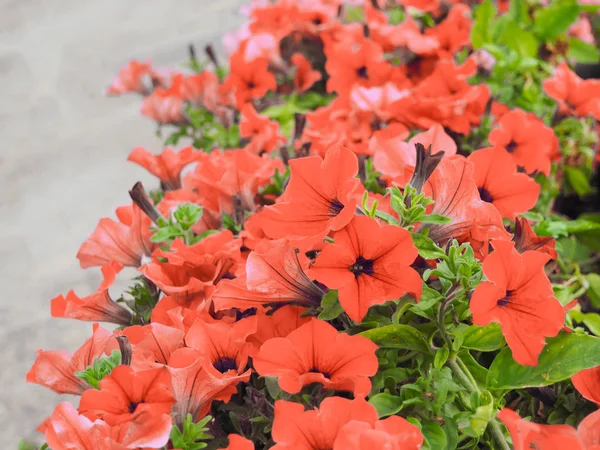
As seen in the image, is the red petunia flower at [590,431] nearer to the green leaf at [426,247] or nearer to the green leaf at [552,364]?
the green leaf at [552,364]

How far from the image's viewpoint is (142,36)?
3.00 meters

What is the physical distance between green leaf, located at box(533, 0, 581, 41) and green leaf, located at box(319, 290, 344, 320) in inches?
48.1

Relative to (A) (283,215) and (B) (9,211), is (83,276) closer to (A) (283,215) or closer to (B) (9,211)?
(B) (9,211)

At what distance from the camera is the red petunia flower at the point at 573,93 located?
120 cm

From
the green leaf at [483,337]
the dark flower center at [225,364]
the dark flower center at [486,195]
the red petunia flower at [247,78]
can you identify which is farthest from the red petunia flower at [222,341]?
the red petunia flower at [247,78]

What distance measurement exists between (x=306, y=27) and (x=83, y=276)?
3.19ft

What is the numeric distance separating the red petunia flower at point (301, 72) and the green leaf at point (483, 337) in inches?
36.3

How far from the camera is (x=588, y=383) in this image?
720mm

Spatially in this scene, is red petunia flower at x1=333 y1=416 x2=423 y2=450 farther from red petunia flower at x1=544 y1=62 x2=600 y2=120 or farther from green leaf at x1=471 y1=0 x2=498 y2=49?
green leaf at x1=471 y1=0 x2=498 y2=49

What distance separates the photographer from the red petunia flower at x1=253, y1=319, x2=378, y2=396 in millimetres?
644

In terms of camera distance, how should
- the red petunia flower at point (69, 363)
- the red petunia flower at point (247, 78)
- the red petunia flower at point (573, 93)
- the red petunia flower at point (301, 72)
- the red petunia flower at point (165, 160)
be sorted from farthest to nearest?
the red petunia flower at point (301, 72) → the red petunia flower at point (247, 78) → the red petunia flower at point (573, 93) → the red petunia flower at point (165, 160) → the red petunia flower at point (69, 363)

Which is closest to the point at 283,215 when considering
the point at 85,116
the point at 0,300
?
the point at 0,300

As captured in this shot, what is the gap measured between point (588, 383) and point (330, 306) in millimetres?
307

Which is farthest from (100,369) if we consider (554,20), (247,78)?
(554,20)
